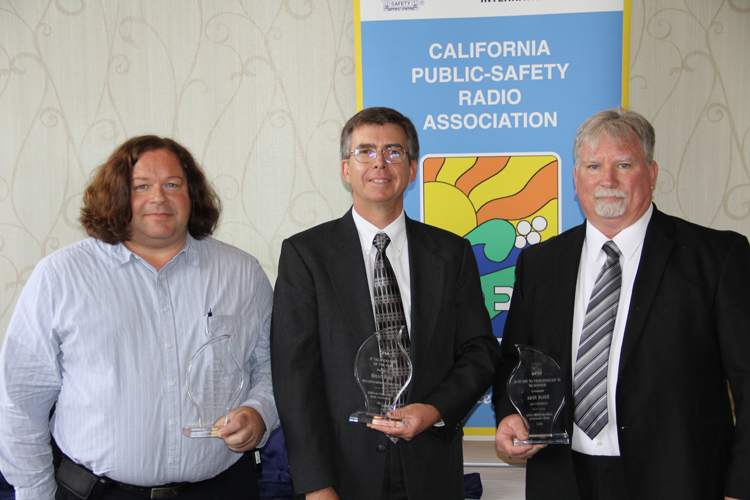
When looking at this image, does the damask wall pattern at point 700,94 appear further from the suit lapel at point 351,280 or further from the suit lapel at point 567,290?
the suit lapel at point 351,280

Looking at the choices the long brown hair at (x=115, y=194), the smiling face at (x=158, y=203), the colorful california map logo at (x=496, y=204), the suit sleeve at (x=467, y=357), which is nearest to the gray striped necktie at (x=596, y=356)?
the suit sleeve at (x=467, y=357)

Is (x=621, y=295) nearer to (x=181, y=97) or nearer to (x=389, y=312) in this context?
(x=389, y=312)

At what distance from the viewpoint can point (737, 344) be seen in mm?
1535

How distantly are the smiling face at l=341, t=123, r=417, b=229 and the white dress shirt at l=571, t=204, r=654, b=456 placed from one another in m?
0.64

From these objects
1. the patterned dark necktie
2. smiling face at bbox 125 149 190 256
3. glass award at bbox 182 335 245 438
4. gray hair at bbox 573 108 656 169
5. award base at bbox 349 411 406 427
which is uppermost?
gray hair at bbox 573 108 656 169

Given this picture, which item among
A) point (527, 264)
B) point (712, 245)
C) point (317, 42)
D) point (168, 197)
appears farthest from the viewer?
point (317, 42)

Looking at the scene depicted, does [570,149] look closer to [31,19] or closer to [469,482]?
[469,482]

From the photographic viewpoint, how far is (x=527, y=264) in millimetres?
1892

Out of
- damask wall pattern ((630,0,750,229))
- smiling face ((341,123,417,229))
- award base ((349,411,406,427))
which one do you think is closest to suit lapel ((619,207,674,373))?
award base ((349,411,406,427))

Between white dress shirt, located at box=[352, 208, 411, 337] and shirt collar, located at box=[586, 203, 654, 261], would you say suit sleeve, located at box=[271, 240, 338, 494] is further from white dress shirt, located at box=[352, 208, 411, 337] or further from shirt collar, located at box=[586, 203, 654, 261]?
shirt collar, located at box=[586, 203, 654, 261]

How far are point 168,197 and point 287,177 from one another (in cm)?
143

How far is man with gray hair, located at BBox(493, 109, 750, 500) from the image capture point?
1550mm

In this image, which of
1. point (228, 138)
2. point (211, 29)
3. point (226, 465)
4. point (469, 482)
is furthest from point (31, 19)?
point (469, 482)

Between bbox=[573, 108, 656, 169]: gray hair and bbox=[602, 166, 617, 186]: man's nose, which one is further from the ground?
bbox=[573, 108, 656, 169]: gray hair
